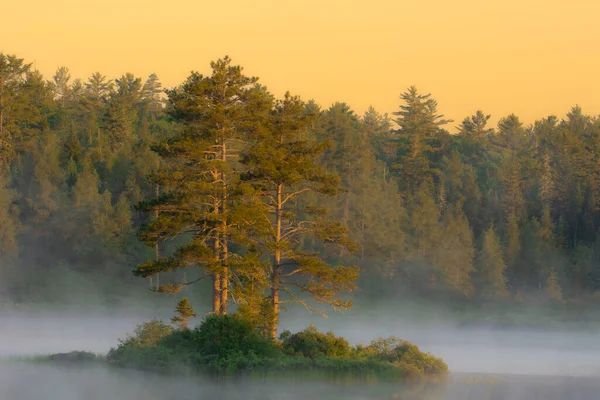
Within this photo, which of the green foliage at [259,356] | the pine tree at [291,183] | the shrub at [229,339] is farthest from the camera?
the pine tree at [291,183]

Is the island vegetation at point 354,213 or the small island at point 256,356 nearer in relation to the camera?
the small island at point 256,356

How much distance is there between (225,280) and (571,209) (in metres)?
68.6

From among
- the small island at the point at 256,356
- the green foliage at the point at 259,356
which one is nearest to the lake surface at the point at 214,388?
the small island at the point at 256,356

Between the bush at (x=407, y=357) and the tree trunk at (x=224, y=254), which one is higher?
the tree trunk at (x=224, y=254)

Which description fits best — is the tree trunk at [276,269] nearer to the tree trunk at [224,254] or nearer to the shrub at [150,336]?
the tree trunk at [224,254]

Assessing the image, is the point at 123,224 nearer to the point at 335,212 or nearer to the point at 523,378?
the point at 335,212

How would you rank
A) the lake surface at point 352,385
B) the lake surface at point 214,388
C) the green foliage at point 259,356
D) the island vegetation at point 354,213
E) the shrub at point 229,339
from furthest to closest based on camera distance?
the island vegetation at point 354,213, the shrub at point 229,339, the green foliage at point 259,356, the lake surface at point 352,385, the lake surface at point 214,388

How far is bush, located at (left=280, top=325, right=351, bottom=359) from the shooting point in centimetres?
4725

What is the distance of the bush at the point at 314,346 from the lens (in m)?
47.2

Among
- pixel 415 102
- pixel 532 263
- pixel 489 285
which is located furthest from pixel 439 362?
pixel 415 102

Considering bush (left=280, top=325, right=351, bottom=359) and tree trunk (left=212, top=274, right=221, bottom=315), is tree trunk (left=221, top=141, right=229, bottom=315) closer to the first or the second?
tree trunk (left=212, top=274, right=221, bottom=315)

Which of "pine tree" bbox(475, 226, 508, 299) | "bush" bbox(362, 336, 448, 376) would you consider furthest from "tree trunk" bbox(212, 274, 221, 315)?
"pine tree" bbox(475, 226, 508, 299)

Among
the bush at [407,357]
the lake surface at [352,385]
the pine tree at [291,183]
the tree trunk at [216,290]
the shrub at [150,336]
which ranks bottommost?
the lake surface at [352,385]

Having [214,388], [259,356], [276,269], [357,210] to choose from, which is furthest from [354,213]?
[214,388]
